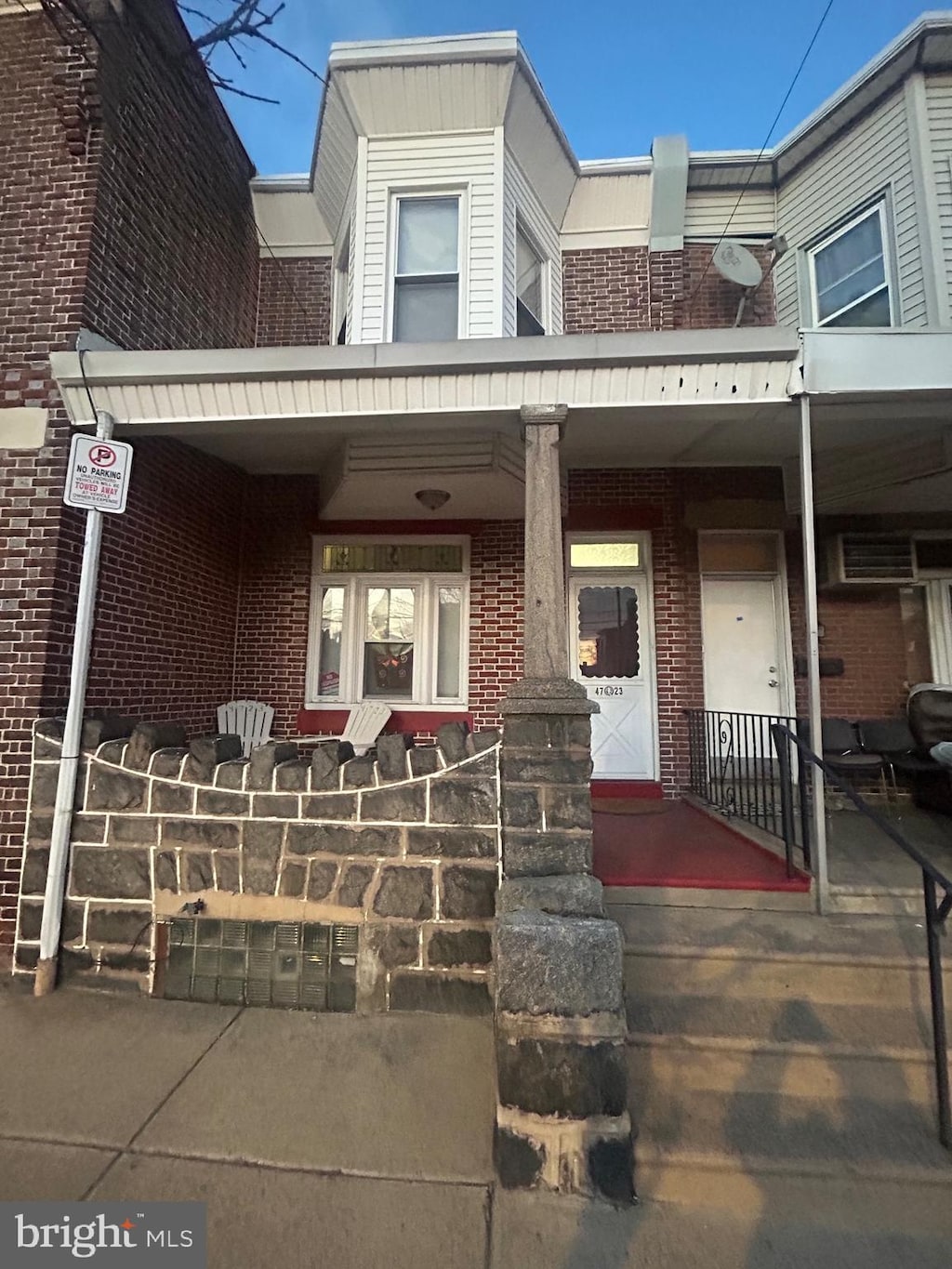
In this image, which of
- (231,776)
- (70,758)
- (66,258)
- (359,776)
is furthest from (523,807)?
(66,258)

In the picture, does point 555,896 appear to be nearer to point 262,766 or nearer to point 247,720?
point 262,766

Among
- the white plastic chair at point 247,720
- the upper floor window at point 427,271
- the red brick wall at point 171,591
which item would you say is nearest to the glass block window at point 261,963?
the red brick wall at point 171,591

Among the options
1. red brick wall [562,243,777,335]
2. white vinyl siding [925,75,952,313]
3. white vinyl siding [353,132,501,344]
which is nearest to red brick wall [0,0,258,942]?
white vinyl siding [353,132,501,344]

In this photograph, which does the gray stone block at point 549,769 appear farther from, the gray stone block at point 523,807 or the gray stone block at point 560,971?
the gray stone block at point 560,971

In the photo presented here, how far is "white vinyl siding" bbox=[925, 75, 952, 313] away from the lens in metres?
5.39

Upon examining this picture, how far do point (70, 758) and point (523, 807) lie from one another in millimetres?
2576

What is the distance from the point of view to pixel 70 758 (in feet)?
11.2

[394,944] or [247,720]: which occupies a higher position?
[247,720]

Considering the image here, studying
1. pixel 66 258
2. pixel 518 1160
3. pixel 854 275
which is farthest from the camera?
pixel 854 275

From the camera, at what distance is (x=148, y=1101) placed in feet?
8.02

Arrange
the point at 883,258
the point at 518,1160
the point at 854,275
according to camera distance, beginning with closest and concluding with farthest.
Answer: the point at 518,1160 < the point at 883,258 < the point at 854,275

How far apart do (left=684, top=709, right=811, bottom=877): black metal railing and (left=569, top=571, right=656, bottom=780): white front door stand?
0.46m

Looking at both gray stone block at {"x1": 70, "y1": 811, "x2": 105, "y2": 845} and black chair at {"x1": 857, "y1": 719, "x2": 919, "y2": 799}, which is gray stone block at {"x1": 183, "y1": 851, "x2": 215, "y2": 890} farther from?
black chair at {"x1": 857, "y1": 719, "x2": 919, "y2": 799}

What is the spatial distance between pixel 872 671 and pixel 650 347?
4254mm
